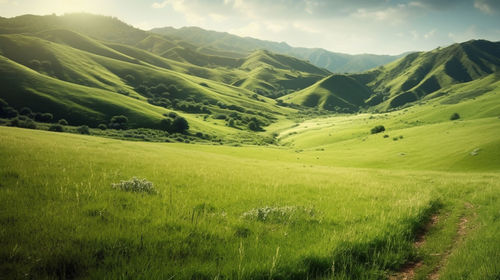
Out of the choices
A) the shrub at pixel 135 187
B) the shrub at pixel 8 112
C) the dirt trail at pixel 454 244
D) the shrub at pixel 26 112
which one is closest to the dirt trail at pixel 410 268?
the dirt trail at pixel 454 244

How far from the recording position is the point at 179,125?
163 m

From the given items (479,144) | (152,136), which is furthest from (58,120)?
(479,144)

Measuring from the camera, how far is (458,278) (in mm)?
5316

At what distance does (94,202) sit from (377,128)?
160342 mm

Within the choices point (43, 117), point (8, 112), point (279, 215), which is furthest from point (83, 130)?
point (279, 215)

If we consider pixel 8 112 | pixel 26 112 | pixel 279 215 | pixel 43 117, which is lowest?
pixel 43 117

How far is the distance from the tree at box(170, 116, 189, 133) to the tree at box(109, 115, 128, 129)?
2768 cm

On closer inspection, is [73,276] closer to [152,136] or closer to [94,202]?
[94,202]

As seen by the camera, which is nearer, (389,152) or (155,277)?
(155,277)

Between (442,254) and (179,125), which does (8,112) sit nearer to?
(179,125)

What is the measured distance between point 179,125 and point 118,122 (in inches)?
1441

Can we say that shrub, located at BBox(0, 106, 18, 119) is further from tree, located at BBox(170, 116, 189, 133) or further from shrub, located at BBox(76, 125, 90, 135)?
tree, located at BBox(170, 116, 189, 133)

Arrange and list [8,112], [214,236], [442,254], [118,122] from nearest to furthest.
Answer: [214,236] → [442,254] → [8,112] → [118,122]

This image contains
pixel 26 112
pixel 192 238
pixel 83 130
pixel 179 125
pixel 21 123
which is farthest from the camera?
pixel 179 125
